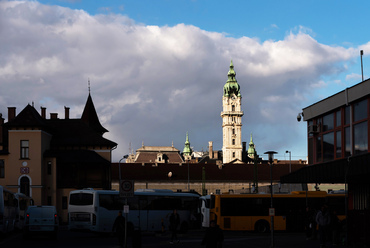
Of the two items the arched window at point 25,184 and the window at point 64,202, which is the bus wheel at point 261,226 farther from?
the arched window at point 25,184

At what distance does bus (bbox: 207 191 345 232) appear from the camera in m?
44.6

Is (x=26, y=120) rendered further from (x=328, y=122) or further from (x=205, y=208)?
(x=328, y=122)

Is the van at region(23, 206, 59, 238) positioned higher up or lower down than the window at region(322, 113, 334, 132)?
lower down

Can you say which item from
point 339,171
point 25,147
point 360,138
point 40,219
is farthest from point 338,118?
point 25,147

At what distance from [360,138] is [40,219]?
17.8 metres

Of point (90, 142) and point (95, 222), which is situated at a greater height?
point (90, 142)

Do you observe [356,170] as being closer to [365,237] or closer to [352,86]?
[365,237]

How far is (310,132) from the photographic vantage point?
109 ft

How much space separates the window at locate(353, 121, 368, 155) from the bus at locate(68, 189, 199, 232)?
16.6m

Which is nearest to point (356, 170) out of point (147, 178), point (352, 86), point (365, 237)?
point (365, 237)

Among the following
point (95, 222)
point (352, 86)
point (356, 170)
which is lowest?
point (95, 222)

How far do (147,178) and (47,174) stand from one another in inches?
2373

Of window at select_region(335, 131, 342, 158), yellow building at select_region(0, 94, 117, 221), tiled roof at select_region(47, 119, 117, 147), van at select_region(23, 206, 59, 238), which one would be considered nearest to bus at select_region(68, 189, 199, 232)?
van at select_region(23, 206, 59, 238)

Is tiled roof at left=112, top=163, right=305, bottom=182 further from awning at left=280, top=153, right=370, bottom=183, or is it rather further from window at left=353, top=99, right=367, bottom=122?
window at left=353, top=99, right=367, bottom=122
